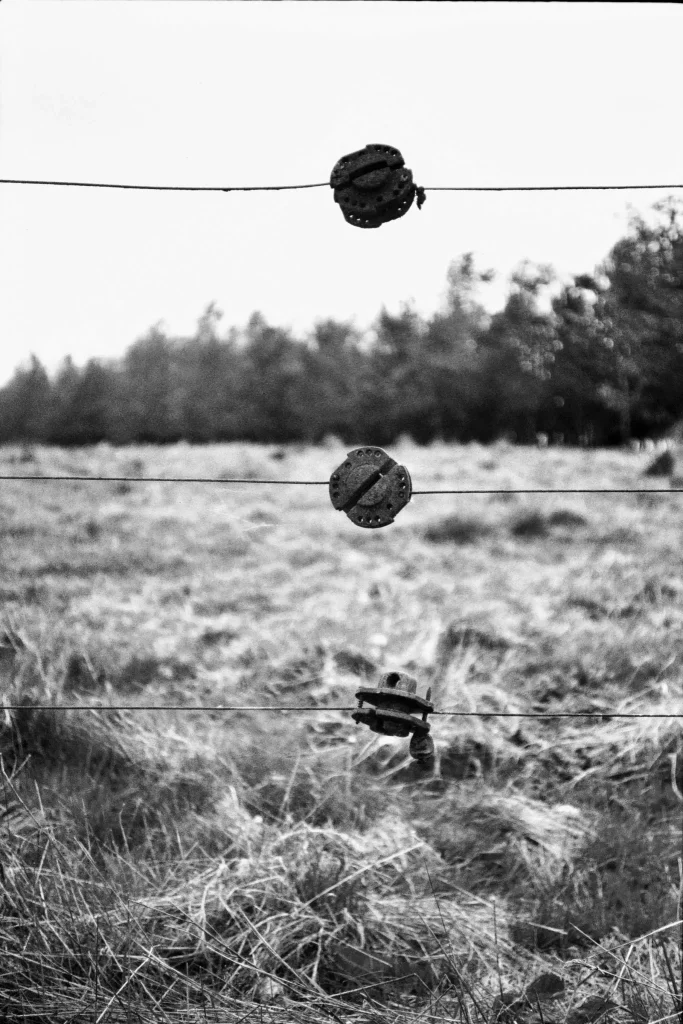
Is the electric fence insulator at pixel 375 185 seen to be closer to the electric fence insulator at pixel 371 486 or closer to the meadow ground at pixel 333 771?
the electric fence insulator at pixel 371 486

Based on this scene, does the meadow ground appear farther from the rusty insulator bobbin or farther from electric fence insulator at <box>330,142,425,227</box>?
electric fence insulator at <box>330,142,425,227</box>

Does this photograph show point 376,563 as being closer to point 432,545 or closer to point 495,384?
point 432,545

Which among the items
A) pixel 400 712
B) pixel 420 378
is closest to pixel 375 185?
pixel 400 712

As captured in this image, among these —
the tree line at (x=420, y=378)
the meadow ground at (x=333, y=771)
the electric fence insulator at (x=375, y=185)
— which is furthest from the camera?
the tree line at (x=420, y=378)

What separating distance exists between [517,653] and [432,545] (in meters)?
1.73

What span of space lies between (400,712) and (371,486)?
441 mm

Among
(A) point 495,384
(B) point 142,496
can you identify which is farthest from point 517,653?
(A) point 495,384

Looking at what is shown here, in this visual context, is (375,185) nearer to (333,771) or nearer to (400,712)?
(400,712)

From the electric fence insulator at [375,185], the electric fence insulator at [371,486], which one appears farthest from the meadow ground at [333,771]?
the electric fence insulator at [375,185]

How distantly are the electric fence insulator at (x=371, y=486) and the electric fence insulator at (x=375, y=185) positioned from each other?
1.45ft

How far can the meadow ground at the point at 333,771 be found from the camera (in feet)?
5.81

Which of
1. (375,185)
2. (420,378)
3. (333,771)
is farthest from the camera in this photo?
(420,378)

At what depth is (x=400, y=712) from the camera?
1.58 metres

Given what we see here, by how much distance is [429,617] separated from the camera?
398 centimetres
